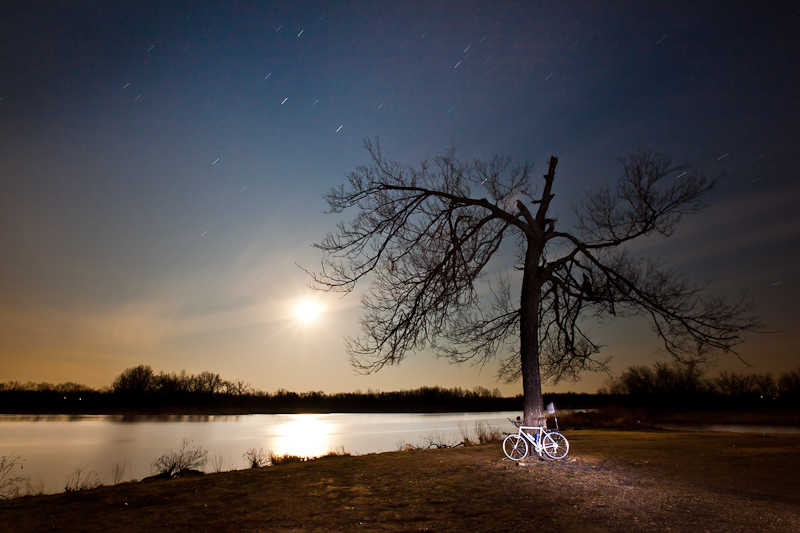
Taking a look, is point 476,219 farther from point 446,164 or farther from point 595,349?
point 595,349

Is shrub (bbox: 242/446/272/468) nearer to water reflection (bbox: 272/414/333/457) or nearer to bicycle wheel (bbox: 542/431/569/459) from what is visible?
water reflection (bbox: 272/414/333/457)

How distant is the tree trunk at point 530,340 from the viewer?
408 inches

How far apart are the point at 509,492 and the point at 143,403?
121 m

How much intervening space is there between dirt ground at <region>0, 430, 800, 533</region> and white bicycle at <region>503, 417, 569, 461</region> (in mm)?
252

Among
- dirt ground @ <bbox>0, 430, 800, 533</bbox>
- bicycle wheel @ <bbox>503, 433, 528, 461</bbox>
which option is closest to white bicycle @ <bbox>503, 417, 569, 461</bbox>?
bicycle wheel @ <bbox>503, 433, 528, 461</bbox>

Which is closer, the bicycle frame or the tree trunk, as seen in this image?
the bicycle frame

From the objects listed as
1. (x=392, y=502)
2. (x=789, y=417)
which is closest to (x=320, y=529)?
(x=392, y=502)

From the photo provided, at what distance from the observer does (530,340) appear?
1066 cm

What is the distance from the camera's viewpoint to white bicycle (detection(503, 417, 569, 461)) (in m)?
9.66

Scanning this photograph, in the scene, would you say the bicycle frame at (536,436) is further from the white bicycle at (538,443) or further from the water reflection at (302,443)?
the water reflection at (302,443)

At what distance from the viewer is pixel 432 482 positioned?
319 inches

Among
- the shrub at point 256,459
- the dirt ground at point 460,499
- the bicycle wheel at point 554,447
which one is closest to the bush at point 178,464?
the shrub at point 256,459

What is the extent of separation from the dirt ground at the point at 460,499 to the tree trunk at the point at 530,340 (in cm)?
119

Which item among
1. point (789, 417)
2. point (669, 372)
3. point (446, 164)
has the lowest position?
point (789, 417)
